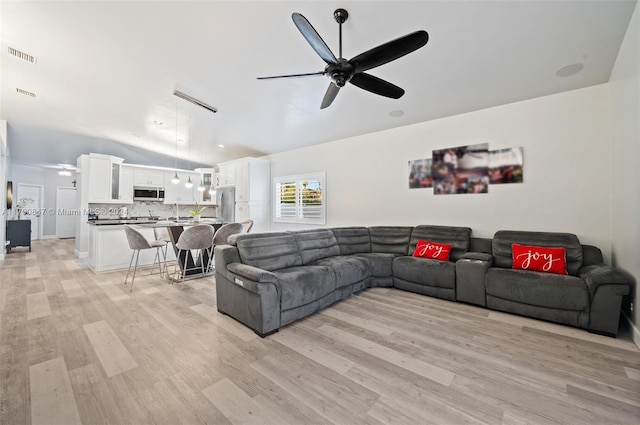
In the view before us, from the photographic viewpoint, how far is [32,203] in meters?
9.01

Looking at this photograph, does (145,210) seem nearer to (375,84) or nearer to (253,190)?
(253,190)

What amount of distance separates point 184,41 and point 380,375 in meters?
3.87

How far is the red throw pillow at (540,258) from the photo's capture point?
2846mm

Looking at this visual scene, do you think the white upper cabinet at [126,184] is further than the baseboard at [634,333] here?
Yes

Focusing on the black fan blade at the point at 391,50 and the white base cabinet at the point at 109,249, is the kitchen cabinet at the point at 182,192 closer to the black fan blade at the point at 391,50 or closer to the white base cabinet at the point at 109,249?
the white base cabinet at the point at 109,249

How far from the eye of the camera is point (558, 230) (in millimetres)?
3262

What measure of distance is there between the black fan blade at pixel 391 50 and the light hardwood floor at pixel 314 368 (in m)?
2.42

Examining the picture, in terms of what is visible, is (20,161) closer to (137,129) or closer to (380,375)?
(137,129)

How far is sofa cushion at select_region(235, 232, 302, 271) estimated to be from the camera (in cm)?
299

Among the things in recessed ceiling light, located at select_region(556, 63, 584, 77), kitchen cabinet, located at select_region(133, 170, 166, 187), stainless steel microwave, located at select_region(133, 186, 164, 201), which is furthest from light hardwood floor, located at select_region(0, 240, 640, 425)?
kitchen cabinet, located at select_region(133, 170, 166, 187)

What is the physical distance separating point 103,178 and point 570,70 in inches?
347

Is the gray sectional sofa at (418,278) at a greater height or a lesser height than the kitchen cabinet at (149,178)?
lesser

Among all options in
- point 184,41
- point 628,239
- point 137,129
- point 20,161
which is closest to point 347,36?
point 184,41

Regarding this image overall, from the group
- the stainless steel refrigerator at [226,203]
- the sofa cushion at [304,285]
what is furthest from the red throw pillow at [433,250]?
the stainless steel refrigerator at [226,203]
